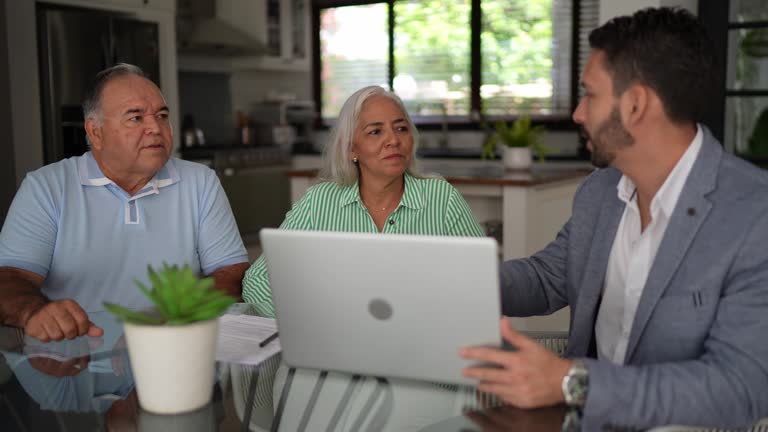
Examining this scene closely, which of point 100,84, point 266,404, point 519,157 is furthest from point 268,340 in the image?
point 519,157

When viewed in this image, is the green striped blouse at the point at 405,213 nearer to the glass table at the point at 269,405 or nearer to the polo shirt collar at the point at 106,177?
the polo shirt collar at the point at 106,177

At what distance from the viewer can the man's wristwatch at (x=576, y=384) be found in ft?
3.72

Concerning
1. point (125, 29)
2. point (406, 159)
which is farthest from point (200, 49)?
point (406, 159)

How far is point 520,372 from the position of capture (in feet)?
3.65

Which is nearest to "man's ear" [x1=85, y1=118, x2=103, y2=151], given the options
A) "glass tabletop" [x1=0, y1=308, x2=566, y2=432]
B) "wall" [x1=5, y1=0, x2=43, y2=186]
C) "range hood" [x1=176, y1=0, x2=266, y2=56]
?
"glass tabletop" [x1=0, y1=308, x2=566, y2=432]

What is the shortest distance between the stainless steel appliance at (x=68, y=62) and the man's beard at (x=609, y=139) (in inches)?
139

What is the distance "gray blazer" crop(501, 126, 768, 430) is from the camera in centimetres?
113

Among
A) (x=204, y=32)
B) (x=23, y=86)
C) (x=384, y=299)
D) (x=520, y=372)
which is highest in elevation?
(x=204, y=32)

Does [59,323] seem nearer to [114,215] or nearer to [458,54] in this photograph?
[114,215]

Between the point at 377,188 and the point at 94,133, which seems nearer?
the point at 94,133

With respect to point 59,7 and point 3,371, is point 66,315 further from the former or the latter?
point 59,7

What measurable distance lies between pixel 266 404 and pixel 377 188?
1220 mm

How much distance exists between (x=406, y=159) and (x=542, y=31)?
13.1 ft

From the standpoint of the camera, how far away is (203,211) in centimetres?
219
